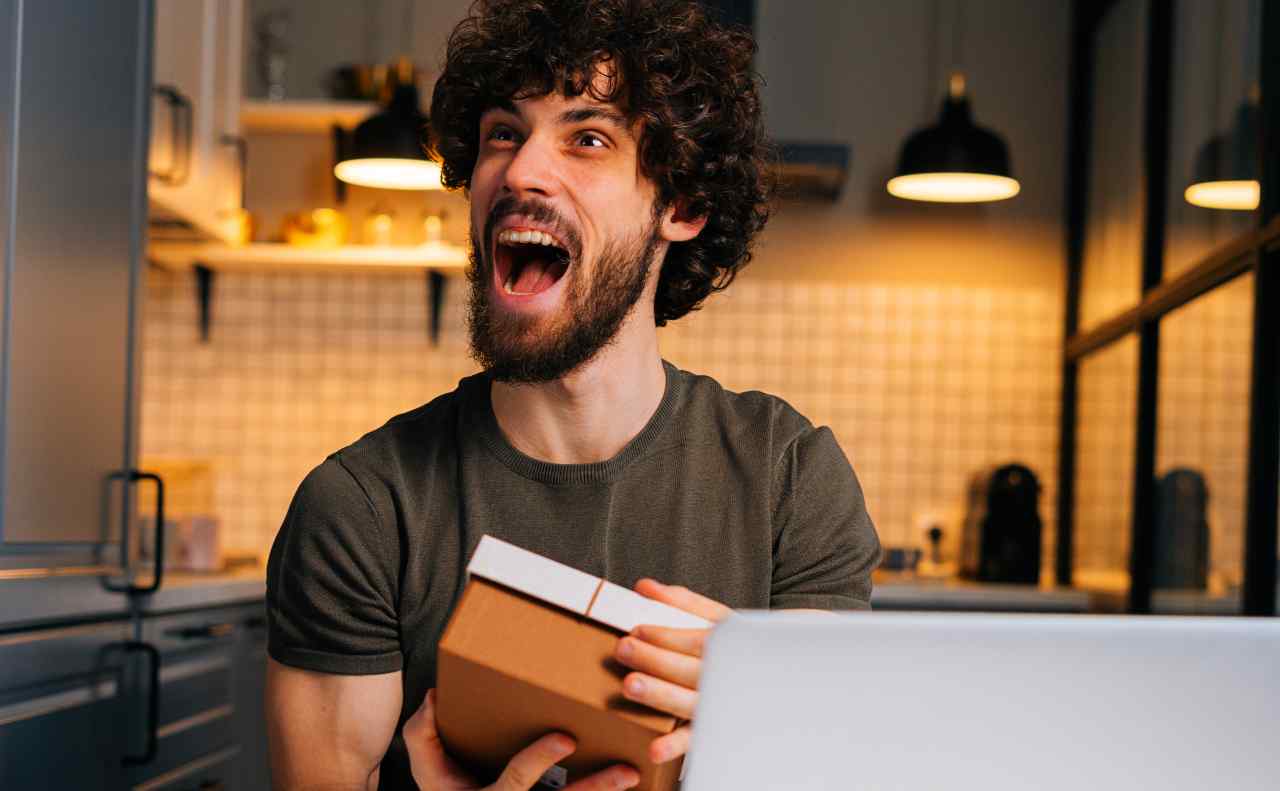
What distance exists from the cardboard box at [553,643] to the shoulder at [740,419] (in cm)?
55

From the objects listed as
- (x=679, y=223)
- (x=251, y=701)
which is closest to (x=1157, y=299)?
(x=679, y=223)

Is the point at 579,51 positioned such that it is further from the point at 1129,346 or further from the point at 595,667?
the point at 1129,346

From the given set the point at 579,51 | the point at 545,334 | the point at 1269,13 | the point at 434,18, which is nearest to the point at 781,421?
the point at 545,334

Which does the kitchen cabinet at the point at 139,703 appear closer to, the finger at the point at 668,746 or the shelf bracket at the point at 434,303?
the shelf bracket at the point at 434,303

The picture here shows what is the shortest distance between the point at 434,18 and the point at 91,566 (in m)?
2.41

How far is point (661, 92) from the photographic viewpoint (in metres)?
1.55

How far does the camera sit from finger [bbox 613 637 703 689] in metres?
0.92

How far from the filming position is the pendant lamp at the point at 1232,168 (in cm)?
247

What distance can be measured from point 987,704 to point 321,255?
11.1 feet

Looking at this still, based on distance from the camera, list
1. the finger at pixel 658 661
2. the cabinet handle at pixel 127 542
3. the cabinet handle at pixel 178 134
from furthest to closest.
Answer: the cabinet handle at pixel 178 134, the cabinet handle at pixel 127 542, the finger at pixel 658 661

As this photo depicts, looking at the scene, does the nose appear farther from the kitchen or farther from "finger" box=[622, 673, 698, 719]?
the kitchen

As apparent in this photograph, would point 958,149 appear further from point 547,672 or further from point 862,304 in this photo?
point 547,672

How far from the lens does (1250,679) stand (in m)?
0.67

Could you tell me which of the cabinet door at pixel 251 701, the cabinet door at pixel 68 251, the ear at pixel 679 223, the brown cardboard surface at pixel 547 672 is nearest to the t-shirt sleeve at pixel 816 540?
the ear at pixel 679 223
